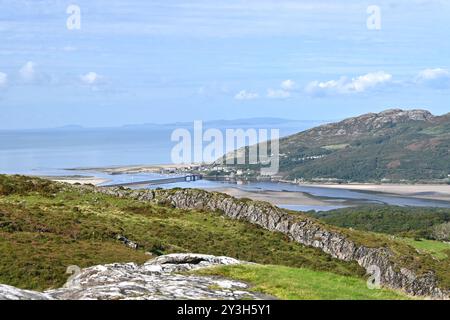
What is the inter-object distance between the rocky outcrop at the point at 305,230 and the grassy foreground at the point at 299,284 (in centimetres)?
2569

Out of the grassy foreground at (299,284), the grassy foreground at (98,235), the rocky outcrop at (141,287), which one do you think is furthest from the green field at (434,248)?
the rocky outcrop at (141,287)

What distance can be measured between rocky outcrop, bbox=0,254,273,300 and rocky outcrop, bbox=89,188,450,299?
29127 millimetres

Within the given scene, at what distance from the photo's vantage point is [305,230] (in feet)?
181

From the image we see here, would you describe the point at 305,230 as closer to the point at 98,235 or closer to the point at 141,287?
the point at 98,235

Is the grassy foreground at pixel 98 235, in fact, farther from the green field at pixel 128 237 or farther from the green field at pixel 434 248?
the green field at pixel 434 248

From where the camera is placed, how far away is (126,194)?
63875 mm

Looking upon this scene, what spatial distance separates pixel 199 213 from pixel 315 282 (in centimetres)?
3971

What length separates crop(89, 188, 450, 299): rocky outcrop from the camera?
4681 cm

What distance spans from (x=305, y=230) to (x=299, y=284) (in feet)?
128

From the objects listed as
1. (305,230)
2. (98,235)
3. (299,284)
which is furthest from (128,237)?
(299,284)

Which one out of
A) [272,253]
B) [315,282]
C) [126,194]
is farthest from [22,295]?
[126,194]

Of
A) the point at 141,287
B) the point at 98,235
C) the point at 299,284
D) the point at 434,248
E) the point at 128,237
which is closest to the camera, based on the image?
the point at 141,287

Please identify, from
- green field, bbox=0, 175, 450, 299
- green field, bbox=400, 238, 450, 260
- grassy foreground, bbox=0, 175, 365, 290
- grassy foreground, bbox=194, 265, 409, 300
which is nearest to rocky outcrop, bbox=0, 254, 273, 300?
grassy foreground, bbox=194, 265, 409, 300
